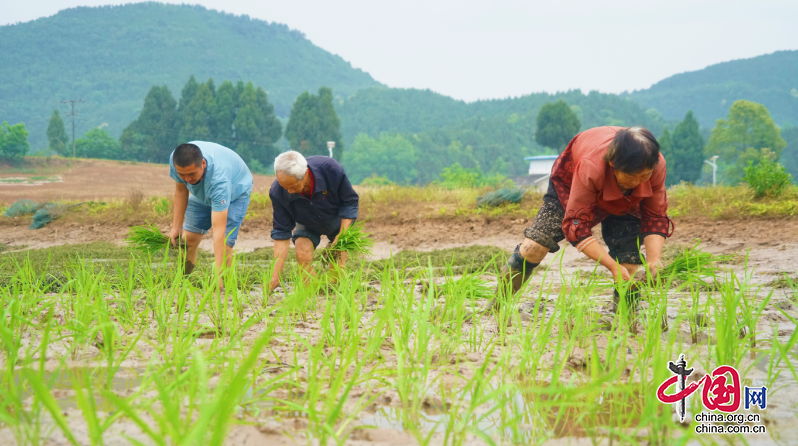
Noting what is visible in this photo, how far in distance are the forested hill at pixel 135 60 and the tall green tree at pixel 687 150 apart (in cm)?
7817

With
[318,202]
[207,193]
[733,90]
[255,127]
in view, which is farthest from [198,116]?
[733,90]

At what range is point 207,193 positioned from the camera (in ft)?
13.6

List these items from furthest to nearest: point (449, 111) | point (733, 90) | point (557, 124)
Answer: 1. point (733, 90)
2. point (449, 111)
3. point (557, 124)

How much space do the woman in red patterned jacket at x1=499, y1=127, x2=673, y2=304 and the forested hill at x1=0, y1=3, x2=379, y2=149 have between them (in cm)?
8708

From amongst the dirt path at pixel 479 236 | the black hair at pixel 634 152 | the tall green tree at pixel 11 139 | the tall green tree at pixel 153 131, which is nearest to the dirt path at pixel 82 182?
the dirt path at pixel 479 236

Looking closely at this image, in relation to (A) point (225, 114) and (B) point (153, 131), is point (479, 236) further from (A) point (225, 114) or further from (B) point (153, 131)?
(B) point (153, 131)

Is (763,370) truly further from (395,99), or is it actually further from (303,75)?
(303,75)

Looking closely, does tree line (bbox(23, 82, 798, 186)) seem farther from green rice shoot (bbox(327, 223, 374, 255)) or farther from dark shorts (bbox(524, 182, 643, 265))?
dark shorts (bbox(524, 182, 643, 265))

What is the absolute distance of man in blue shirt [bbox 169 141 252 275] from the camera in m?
3.85

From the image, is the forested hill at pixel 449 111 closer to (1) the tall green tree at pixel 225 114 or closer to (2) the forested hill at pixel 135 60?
(2) the forested hill at pixel 135 60

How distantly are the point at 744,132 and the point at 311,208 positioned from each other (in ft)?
220

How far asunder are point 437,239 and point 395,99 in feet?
322

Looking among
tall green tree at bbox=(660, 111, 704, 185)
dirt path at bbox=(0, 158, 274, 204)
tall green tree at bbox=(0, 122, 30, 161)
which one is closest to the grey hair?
dirt path at bbox=(0, 158, 274, 204)

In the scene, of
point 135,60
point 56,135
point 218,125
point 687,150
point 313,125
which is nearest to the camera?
point 218,125
